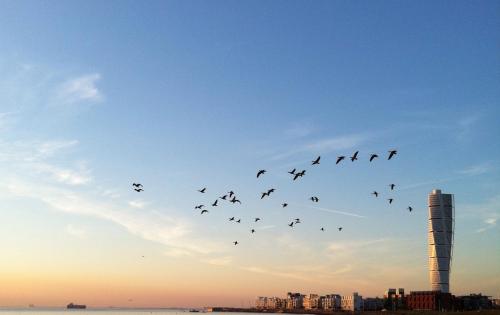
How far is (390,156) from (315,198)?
17670mm

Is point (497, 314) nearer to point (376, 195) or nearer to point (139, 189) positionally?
point (376, 195)

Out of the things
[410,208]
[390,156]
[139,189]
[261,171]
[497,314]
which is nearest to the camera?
[390,156]

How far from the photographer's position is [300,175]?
182ft

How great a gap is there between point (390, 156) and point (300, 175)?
447 inches

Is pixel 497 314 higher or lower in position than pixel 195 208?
lower

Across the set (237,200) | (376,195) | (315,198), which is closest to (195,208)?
(237,200)

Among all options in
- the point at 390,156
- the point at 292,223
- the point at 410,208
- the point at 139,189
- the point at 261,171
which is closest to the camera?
the point at 390,156

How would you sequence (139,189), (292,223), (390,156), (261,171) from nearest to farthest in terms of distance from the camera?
(390,156) → (261,171) → (139,189) → (292,223)

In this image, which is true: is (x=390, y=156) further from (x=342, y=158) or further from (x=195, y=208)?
(x=195, y=208)

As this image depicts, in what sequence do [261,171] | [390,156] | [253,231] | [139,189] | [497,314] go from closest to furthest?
[390,156] < [261,171] < [139,189] < [253,231] < [497,314]

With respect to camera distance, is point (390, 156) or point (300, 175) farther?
Answer: point (300, 175)

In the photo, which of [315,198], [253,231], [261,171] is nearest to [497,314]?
[253,231]

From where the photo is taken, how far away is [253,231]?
80.5m

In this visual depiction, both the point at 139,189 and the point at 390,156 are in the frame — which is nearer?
the point at 390,156
